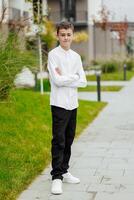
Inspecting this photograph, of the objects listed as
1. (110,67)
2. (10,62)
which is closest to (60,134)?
(10,62)

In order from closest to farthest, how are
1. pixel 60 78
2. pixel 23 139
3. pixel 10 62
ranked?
pixel 60 78, pixel 23 139, pixel 10 62

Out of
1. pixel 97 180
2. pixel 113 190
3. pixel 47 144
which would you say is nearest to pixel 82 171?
pixel 97 180

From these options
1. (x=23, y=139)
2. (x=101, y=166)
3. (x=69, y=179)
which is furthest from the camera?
(x=23, y=139)

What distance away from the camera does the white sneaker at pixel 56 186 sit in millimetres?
6073

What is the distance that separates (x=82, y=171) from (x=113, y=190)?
104 centimetres

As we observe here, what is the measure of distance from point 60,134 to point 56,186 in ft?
1.93

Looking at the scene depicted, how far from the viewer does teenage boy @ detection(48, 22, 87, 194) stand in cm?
612

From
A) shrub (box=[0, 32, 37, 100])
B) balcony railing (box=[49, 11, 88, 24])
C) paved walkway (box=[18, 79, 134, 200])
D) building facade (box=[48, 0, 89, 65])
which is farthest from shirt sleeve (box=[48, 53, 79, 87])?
balcony railing (box=[49, 11, 88, 24])

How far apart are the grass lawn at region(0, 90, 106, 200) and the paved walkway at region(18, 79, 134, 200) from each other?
18 centimetres

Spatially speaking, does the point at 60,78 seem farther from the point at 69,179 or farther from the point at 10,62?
the point at 10,62

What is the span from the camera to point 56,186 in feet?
20.1

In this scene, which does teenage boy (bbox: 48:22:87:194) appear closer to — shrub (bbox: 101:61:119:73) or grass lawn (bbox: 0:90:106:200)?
grass lawn (bbox: 0:90:106:200)

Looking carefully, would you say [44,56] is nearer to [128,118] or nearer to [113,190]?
[128,118]

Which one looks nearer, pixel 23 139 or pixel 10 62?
pixel 23 139
